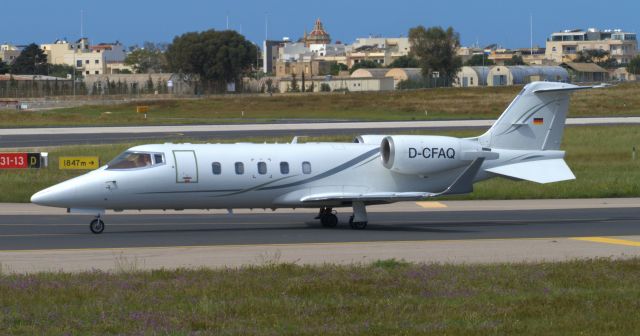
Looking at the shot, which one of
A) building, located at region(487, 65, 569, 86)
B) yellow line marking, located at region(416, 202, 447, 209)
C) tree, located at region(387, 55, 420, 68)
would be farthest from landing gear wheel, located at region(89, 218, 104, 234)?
tree, located at region(387, 55, 420, 68)

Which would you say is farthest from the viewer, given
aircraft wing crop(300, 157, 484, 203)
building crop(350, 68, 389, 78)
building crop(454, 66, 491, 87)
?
building crop(454, 66, 491, 87)

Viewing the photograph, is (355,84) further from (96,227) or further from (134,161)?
(96,227)

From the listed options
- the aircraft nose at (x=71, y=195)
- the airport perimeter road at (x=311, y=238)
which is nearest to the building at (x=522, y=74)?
the airport perimeter road at (x=311, y=238)

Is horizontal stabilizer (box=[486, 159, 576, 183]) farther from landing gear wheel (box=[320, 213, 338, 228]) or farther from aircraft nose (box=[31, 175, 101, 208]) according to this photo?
aircraft nose (box=[31, 175, 101, 208])

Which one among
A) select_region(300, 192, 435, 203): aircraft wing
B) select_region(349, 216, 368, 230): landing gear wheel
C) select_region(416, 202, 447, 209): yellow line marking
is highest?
select_region(300, 192, 435, 203): aircraft wing

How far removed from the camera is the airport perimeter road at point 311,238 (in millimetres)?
20922

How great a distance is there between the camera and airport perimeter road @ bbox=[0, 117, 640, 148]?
2288 inches

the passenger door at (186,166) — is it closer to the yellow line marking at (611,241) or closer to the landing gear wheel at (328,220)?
the landing gear wheel at (328,220)

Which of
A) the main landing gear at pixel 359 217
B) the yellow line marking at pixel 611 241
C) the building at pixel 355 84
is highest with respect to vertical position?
the building at pixel 355 84

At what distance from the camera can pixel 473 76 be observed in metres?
154

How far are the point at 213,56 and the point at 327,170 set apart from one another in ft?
350

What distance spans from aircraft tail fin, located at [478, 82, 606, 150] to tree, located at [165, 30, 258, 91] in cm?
10431

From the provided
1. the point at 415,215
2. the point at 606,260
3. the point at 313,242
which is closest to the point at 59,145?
the point at 415,215

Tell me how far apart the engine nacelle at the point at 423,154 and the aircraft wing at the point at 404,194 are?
2.57 feet
